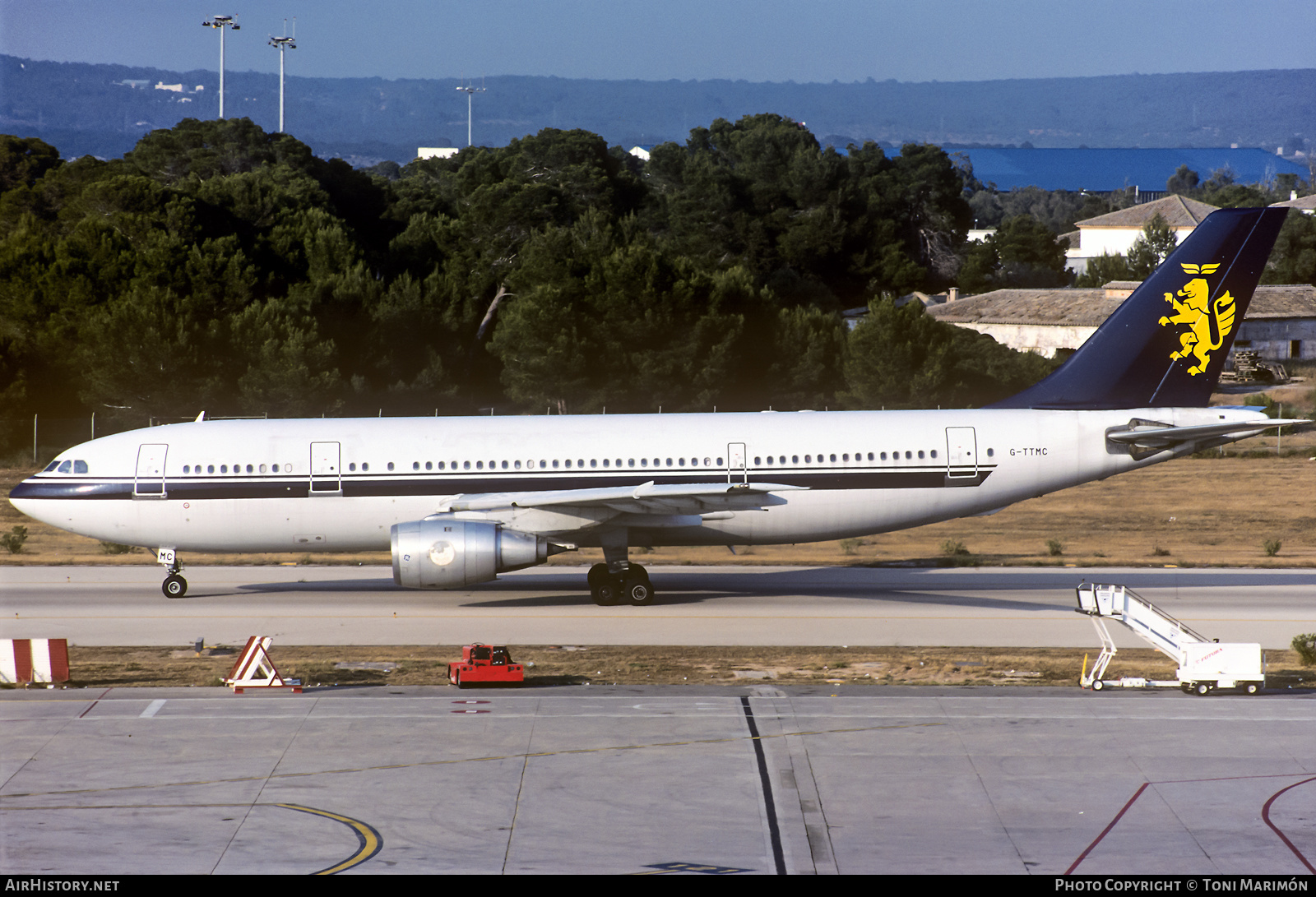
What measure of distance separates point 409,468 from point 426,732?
34.6ft

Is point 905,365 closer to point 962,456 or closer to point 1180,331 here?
point 1180,331

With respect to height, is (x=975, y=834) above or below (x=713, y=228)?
below

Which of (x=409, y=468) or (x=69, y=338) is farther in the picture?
(x=69, y=338)

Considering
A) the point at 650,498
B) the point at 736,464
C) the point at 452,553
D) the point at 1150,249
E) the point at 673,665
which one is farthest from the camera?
the point at 1150,249

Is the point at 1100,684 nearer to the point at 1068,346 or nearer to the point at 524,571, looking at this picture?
the point at 524,571

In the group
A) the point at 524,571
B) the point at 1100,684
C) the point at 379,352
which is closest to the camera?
the point at 1100,684

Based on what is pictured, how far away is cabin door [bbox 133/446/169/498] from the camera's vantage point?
28250 millimetres

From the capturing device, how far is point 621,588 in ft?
94.5

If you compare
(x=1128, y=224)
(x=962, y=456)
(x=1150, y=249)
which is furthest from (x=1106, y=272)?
(x=962, y=456)

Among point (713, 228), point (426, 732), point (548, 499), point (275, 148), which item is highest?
point (275, 148)

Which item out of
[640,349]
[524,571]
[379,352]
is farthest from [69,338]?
[524,571]

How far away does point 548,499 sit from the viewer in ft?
88.4

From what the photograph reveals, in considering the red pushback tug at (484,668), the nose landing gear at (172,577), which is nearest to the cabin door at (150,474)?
the nose landing gear at (172,577)

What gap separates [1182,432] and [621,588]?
12323 mm
